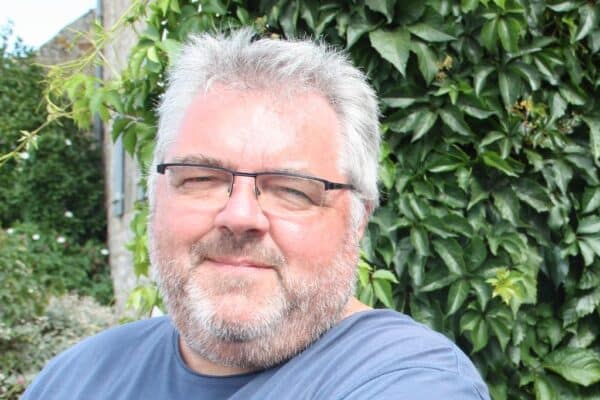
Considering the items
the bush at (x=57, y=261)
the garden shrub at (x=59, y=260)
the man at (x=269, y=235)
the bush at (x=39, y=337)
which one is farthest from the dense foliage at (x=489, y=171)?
the garden shrub at (x=59, y=260)

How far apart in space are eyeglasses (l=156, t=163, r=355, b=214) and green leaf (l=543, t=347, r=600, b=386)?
3.66 ft

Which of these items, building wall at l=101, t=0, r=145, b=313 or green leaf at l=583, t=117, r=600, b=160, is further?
building wall at l=101, t=0, r=145, b=313

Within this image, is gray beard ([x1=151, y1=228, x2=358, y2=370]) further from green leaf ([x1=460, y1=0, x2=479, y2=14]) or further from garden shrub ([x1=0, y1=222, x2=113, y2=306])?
garden shrub ([x1=0, y1=222, x2=113, y2=306])

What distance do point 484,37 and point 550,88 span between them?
0.27 m

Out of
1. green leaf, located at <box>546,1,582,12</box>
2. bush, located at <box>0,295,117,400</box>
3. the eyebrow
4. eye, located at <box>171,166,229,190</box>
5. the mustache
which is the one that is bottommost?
bush, located at <box>0,295,117,400</box>

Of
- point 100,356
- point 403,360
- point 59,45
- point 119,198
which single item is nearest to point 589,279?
point 403,360

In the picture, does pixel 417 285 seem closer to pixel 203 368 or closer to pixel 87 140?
pixel 203 368

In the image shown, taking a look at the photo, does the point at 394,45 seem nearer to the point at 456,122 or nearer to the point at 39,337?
the point at 456,122

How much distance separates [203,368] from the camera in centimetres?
155

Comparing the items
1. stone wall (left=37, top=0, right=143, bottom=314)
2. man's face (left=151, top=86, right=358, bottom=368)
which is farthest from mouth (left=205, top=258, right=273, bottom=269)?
stone wall (left=37, top=0, right=143, bottom=314)

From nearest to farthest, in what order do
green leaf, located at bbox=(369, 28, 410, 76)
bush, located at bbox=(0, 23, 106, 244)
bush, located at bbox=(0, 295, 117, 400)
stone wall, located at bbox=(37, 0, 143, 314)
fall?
green leaf, located at bbox=(369, 28, 410, 76) → bush, located at bbox=(0, 295, 117, 400) → stone wall, located at bbox=(37, 0, 143, 314) → bush, located at bbox=(0, 23, 106, 244)

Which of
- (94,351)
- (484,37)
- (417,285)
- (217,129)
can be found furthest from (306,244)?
(484,37)

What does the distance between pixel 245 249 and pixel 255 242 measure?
0.07ft

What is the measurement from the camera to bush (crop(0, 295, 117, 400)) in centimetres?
472
